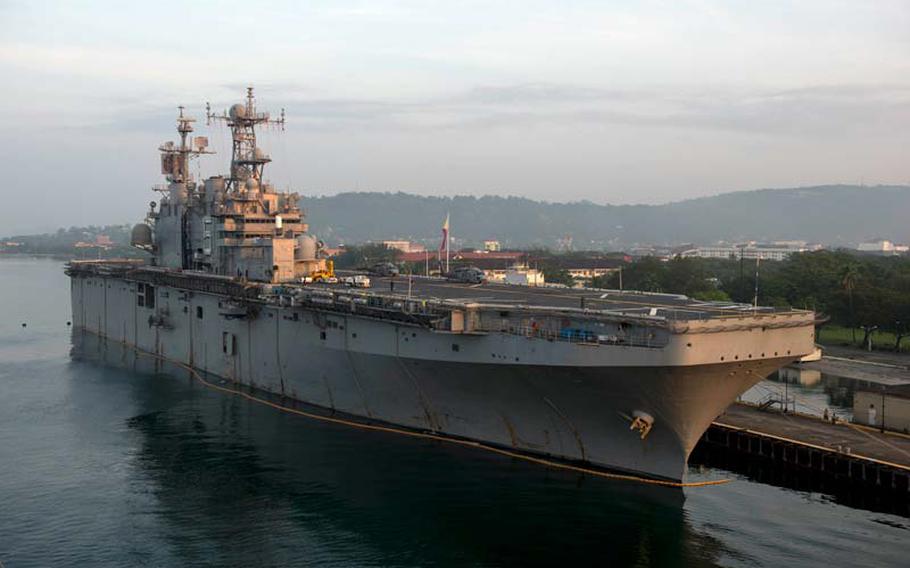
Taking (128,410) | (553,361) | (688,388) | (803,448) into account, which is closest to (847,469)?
(803,448)

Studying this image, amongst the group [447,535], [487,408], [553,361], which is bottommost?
[447,535]

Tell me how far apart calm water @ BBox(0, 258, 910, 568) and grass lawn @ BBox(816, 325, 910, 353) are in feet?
112

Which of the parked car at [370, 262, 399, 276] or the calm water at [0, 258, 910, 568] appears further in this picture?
the parked car at [370, 262, 399, 276]

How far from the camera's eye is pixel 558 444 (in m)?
24.9

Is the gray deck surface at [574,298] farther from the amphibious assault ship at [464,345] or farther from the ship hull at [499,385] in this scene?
the ship hull at [499,385]

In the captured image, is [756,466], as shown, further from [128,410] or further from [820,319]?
[128,410]

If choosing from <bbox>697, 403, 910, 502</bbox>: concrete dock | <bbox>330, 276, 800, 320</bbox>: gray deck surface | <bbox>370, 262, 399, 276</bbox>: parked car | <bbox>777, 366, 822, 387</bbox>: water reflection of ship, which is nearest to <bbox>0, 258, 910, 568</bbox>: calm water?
<bbox>697, 403, 910, 502</bbox>: concrete dock

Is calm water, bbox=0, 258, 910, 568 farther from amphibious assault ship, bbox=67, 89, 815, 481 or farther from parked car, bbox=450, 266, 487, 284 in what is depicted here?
parked car, bbox=450, 266, 487, 284

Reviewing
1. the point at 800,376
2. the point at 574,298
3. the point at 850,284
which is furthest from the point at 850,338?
the point at 574,298

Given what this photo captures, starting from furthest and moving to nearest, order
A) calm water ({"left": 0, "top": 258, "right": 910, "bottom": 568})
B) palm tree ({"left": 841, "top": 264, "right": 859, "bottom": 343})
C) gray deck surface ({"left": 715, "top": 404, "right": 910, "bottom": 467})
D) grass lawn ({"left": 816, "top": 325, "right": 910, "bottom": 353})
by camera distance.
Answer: palm tree ({"left": 841, "top": 264, "right": 859, "bottom": 343}), grass lawn ({"left": 816, "top": 325, "right": 910, "bottom": 353}), gray deck surface ({"left": 715, "top": 404, "right": 910, "bottom": 467}), calm water ({"left": 0, "top": 258, "right": 910, "bottom": 568})

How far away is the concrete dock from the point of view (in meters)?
24.7

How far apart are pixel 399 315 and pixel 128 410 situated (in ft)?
46.6

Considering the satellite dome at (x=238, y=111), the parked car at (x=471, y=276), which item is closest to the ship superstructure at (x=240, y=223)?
the satellite dome at (x=238, y=111)

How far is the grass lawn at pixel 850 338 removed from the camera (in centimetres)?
5475
